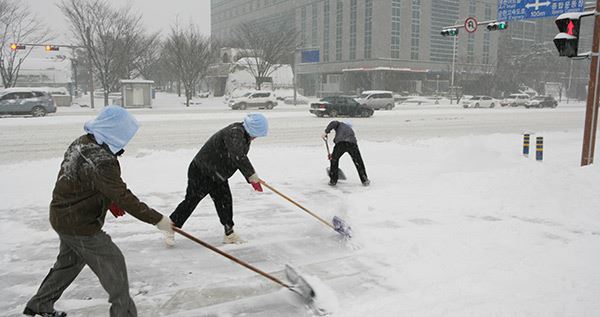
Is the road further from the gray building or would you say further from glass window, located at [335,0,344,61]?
glass window, located at [335,0,344,61]

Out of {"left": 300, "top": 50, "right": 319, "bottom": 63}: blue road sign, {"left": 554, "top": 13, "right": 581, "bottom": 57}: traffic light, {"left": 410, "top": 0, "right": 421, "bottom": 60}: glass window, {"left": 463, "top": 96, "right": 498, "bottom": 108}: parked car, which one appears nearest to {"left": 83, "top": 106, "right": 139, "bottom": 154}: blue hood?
{"left": 554, "top": 13, "right": 581, "bottom": 57}: traffic light

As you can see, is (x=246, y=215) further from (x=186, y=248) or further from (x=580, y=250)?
(x=580, y=250)

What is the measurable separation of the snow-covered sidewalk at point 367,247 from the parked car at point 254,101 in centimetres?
2310

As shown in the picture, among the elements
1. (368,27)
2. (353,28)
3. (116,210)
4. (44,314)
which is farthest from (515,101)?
(44,314)

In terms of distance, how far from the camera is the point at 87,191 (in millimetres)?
3049

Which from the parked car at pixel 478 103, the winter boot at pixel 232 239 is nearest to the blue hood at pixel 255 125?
the winter boot at pixel 232 239

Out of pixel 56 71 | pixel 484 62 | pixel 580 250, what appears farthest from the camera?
pixel 484 62

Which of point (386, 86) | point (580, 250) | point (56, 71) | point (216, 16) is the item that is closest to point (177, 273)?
point (580, 250)

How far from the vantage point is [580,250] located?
16.9ft

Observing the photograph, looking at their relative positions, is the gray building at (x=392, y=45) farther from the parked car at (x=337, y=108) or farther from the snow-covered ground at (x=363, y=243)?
the snow-covered ground at (x=363, y=243)

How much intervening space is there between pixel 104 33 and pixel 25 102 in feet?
39.9

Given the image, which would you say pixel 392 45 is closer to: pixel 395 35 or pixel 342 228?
pixel 395 35

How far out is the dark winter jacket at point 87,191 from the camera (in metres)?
2.96

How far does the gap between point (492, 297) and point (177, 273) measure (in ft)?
9.53
